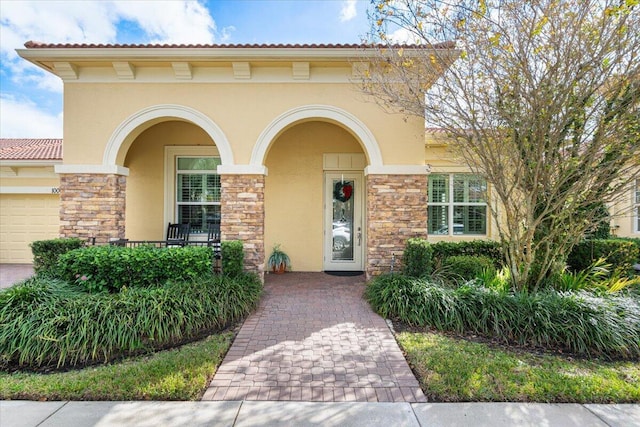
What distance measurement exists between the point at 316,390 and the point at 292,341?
3.78ft

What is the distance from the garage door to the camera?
10.1 metres

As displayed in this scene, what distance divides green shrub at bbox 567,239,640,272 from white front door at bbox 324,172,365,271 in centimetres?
482

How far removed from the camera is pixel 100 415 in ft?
9.23

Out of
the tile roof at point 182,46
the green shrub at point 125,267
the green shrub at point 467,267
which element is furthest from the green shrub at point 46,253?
the green shrub at point 467,267

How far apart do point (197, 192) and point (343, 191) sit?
3.91 m

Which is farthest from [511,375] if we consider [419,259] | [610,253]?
[610,253]

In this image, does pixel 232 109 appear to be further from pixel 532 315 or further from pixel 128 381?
pixel 532 315

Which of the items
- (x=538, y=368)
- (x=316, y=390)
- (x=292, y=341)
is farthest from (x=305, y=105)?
(x=538, y=368)

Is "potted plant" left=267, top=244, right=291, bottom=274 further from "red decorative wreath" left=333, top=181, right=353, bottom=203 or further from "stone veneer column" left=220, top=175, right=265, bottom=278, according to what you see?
"red decorative wreath" left=333, top=181, right=353, bottom=203

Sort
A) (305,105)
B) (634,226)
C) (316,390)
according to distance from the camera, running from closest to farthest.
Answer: (316,390), (305,105), (634,226)

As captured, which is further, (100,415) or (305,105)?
(305,105)

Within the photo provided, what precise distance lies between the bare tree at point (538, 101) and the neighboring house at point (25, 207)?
35.9 ft

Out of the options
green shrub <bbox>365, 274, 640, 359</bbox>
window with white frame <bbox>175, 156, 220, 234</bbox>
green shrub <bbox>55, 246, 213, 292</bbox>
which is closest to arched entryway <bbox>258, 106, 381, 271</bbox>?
window with white frame <bbox>175, 156, 220, 234</bbox>

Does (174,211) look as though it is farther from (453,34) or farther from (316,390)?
(453,34)
